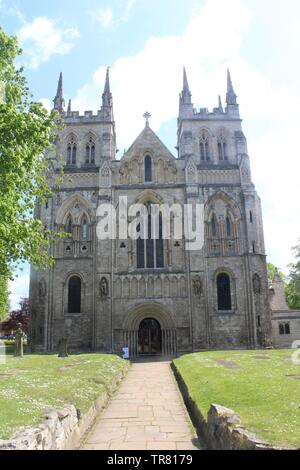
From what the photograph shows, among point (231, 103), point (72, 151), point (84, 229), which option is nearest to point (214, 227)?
point (84, 229)

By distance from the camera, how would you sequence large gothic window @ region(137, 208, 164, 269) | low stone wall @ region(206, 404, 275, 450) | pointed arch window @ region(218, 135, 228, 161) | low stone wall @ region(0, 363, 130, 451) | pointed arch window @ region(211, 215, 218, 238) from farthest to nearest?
1. pointed arch window @ region(218, 135, 228, 161)
2. pointed arch window @ region(211, 215, 218, 238)
3. large gothic window @ region(137, 208, 164, 269)
4. low stone wall @ region(0, 363, 130, 451)
5. low stone wall @ region(206, 404, 275, 450)

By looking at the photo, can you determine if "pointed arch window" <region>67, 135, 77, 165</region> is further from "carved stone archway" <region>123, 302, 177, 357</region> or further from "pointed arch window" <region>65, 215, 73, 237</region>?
"carved stone archway" <region>123, 302, 177, 357</region>

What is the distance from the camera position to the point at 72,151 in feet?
120

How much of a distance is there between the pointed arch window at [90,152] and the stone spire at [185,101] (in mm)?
8674

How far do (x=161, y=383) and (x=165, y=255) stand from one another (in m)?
16.6

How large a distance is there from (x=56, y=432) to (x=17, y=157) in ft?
27.8

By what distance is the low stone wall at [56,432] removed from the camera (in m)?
5.92

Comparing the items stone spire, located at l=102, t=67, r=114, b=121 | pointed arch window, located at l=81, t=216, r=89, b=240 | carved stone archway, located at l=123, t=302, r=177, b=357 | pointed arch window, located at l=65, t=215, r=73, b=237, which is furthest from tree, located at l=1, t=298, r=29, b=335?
stone spire, located at l=102, t=67, r=114, b=121

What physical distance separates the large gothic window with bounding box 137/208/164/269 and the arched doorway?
4.57 metres

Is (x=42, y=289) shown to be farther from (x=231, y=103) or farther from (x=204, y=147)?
(x=231, y=103)

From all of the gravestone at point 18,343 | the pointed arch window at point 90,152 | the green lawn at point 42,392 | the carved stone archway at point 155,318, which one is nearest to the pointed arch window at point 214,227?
the carved stone archway at point 155,318

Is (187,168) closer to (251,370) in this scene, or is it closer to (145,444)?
(251,370)

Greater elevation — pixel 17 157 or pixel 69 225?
pixel 69 225

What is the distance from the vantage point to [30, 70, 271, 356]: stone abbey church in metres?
30.9
